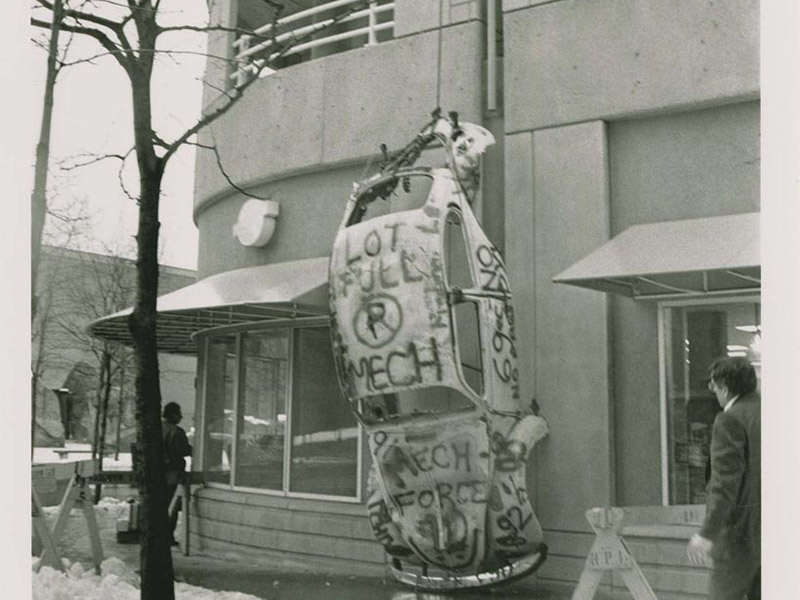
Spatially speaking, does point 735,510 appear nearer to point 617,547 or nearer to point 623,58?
point 617,547

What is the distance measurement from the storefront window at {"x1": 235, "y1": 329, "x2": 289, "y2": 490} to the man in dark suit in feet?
13.1

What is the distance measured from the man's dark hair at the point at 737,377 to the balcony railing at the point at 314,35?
12.1 feet

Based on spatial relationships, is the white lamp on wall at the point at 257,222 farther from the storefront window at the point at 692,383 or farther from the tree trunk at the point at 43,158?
the storefront window at the point at 692,383

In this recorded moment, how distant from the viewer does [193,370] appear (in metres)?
7.94

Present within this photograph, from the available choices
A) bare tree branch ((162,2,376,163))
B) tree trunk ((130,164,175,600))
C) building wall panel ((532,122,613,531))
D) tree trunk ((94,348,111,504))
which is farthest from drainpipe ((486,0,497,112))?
tree trunk ((94,348,111,504))

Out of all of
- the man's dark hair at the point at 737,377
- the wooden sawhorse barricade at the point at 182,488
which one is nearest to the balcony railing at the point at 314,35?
the wooden sawhorse barricade at the point at 182,488

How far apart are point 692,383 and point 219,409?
3982 mm

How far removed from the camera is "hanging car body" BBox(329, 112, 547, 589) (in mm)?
5734

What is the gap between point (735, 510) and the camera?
14.3ft

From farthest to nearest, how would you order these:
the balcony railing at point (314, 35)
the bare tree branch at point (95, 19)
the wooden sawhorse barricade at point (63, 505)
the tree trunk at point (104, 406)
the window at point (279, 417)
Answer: the window at point (279, 417) → the balcony railing at point (314, 35) → the tree trunk at point (104, 406) → the bare tree branch at point (95, 19) → the wooden sawhorse barricade at point (63, 505)

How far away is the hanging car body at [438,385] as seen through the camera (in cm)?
573

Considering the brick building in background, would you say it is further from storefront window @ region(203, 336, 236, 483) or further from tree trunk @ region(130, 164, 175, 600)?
storefront window @ region(203, 336, 236, 483)

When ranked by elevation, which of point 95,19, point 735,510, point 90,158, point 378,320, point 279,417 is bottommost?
point 735,510

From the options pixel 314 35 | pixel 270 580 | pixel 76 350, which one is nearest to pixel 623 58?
pixel 314 35
